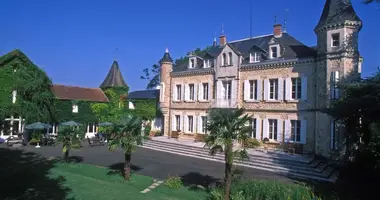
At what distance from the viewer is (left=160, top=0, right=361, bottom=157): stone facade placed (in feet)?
63.6

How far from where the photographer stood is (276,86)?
76.0ft

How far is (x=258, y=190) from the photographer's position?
10.5 m

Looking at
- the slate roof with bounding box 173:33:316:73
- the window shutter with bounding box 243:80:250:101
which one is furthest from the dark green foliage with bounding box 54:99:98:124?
the window shutter with bounding box 243:80:250:101

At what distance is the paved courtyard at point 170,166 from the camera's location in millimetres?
15355

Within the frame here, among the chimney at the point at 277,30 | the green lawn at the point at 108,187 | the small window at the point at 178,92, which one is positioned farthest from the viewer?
the small window at the point at 178,92

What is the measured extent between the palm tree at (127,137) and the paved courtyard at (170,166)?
222 centimetres

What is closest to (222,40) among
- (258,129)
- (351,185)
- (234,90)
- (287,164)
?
(234,90)

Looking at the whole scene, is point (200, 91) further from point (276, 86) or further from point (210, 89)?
point (276, 86)

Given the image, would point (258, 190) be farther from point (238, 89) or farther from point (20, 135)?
point (20, 135)

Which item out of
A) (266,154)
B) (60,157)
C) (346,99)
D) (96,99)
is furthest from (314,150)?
(96,99)

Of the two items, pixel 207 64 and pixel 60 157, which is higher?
pixel 207 64

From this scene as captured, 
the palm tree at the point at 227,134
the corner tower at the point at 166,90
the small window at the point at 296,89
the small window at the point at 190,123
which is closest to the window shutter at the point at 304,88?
the small window at the point at 296,89

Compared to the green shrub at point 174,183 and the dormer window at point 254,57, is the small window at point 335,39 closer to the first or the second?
the dormer window at point 254,57

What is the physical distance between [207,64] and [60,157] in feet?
52.2
